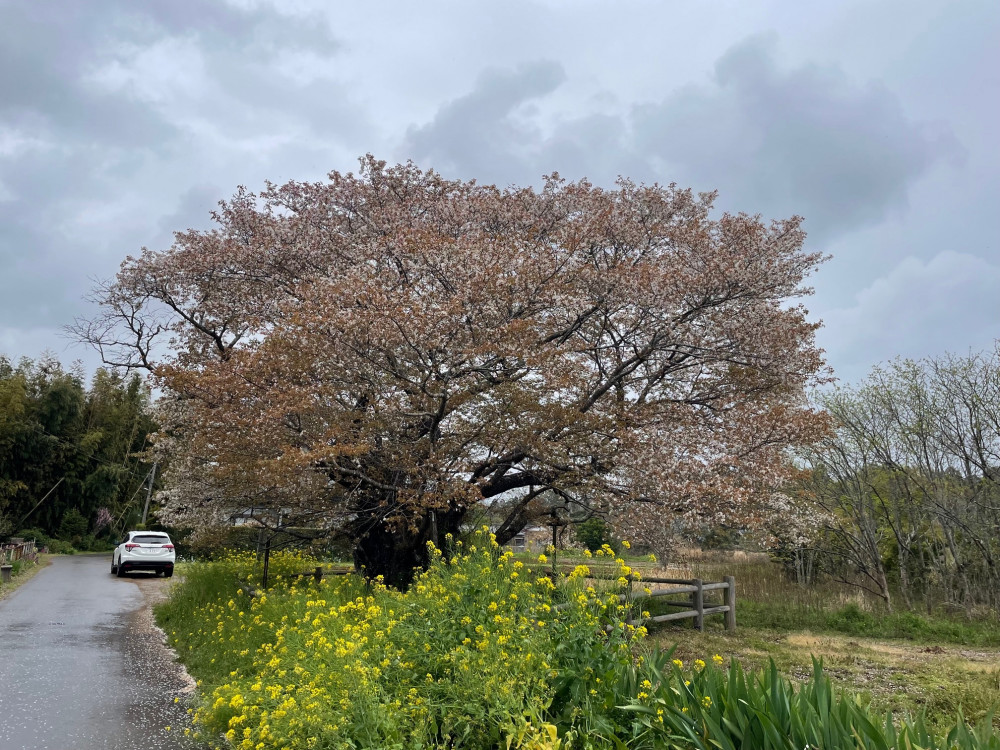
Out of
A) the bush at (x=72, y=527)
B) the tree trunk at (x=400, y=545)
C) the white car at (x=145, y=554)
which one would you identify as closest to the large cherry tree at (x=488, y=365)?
the tree trunk at (x=400, y=545)

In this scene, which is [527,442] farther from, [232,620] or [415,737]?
[415,737]

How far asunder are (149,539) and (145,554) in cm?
50

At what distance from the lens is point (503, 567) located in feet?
16.9

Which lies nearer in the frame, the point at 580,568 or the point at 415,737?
the point at 415,737

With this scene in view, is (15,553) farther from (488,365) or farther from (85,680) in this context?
(488,365)

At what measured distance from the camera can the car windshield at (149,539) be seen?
2202cm

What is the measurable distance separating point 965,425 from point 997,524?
2198 mm

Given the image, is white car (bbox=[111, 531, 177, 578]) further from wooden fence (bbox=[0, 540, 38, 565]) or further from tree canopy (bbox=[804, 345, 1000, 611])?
tree canopy (bbox=[804, 345, 1000, 611])

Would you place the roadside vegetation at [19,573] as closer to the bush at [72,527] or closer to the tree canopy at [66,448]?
the tree canopy at [66,448]

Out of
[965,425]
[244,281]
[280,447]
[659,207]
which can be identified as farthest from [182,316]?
[965,425]

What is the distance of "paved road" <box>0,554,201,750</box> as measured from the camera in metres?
5.79

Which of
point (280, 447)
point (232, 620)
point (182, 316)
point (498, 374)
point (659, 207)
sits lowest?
point (232, 620)

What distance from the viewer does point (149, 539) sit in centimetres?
2216

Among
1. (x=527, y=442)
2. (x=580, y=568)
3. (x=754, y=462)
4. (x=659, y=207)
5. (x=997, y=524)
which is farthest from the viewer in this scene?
(x=997, y=524)
